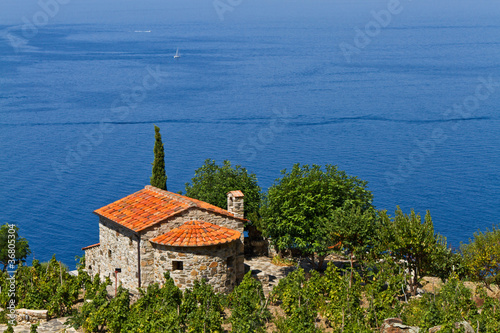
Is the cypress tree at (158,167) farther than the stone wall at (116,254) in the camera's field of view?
Yes

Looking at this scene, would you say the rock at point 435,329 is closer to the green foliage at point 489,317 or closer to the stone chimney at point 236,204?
the green foliage at point 489,317

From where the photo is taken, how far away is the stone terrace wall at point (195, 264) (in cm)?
3300

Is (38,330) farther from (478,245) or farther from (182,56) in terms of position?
(182,56)

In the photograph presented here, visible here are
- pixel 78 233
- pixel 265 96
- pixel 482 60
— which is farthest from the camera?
pixel 482 60

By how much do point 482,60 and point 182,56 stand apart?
3748 inches

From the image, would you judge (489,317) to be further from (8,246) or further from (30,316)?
(8,246)

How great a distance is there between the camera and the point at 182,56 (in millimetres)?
195750

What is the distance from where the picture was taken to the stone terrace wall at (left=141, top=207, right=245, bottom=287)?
3384 centimetres

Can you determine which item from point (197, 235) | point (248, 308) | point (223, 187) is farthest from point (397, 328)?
point (223, 187)

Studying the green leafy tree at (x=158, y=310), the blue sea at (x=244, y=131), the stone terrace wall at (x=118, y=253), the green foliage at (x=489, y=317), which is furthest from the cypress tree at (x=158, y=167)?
the green foliage at (x=489, y=317)

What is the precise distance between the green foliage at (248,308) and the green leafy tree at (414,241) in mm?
8273

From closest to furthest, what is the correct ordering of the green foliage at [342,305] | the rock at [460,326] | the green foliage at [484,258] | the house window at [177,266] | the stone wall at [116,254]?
the rock at [460,326] < the green foliage at [342,305] < the house window at [177,266] < the stone wall at [116,254] < the green foliage at [484,258]

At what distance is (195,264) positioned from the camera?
33.1m

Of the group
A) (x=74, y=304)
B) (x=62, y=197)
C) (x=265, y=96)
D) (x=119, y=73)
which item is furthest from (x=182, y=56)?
(x=74, y=304)
